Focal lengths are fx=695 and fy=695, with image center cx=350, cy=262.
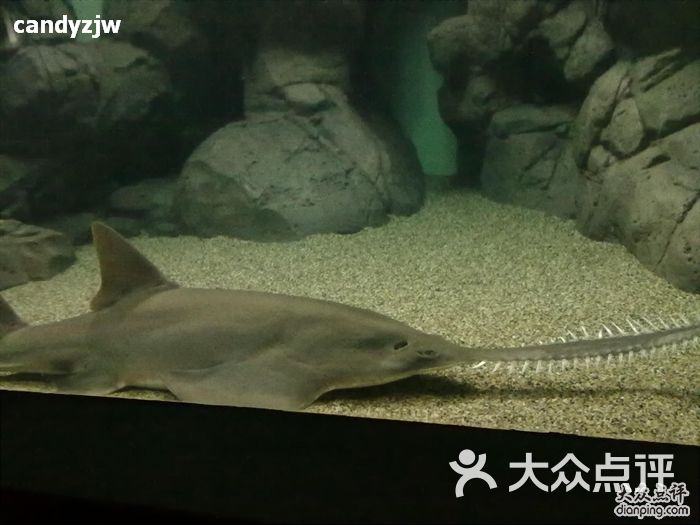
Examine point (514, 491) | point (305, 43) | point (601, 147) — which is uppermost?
point (305, 43)

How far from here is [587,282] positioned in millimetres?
3916

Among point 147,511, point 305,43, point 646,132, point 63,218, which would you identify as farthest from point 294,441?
point 305,43

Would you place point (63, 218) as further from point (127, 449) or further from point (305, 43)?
point (127, 449)

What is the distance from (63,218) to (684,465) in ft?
17.6

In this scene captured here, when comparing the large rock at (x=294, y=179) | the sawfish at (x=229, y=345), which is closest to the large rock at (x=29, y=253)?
the large rock at (x=294, y=179)

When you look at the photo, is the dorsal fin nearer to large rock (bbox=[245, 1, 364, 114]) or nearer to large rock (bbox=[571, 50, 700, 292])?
large rock (bbox=[571, 50, 700, 292])

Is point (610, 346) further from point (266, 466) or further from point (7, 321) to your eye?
point (7, 321)

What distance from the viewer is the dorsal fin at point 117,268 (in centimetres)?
282

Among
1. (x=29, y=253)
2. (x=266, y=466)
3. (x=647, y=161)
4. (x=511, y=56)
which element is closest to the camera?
(x=266, y=466)

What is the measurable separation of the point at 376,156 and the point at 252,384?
13.5ft

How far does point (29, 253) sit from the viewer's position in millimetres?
4777

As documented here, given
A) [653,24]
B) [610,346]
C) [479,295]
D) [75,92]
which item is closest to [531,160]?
[653,24]

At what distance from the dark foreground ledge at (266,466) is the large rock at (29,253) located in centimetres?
276

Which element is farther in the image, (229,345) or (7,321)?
(7,321)
